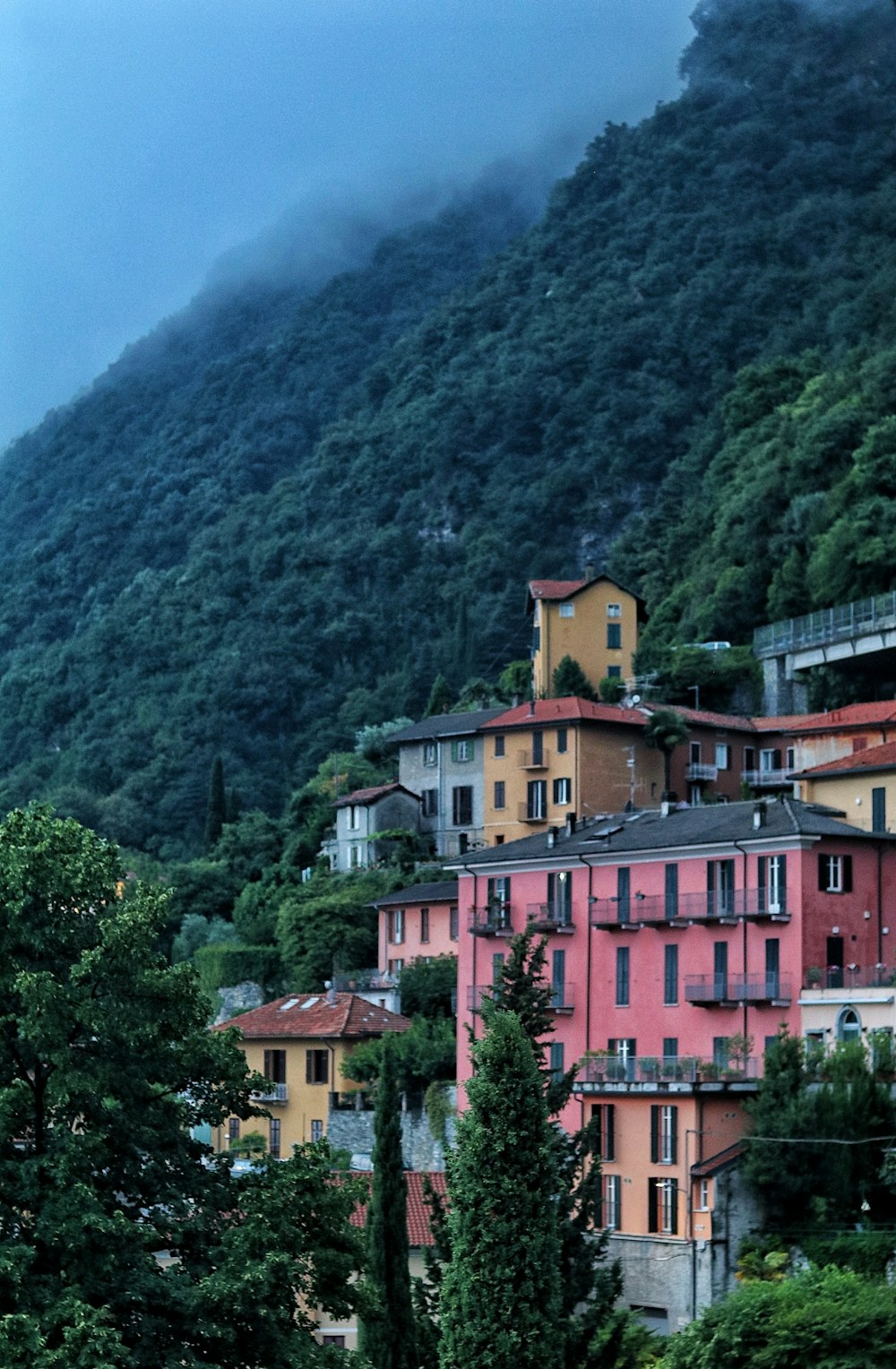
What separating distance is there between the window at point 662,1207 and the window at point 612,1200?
966mm

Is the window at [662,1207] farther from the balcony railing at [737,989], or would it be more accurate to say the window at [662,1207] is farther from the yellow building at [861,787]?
the yellow building at [861,787]

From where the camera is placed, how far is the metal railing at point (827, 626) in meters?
80.8

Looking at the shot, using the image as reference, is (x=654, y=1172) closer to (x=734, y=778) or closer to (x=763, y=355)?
(x=734, y=778)

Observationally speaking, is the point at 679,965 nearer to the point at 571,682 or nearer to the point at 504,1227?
the point at 504,1227

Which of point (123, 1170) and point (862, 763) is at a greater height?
point (862, 763)

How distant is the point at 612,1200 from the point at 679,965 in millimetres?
7134

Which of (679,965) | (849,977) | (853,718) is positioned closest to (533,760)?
(853,718)

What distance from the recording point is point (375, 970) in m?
76.4

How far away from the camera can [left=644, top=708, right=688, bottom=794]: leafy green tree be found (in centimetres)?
7812

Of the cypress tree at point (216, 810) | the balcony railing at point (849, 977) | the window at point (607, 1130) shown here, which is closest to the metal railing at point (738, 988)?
the balcony railing at point (849, 977)

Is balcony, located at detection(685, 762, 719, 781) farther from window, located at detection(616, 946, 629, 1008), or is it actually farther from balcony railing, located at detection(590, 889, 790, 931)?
window, located at detection(616, 946, 629, 1008)

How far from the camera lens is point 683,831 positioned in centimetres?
5678

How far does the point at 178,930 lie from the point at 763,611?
2831 cm

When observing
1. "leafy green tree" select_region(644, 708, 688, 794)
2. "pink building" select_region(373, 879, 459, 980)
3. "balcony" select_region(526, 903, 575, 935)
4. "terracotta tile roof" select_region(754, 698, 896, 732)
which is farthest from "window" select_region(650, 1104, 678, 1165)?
"leafy green tree" select_region(644, 708, 688, 794)
